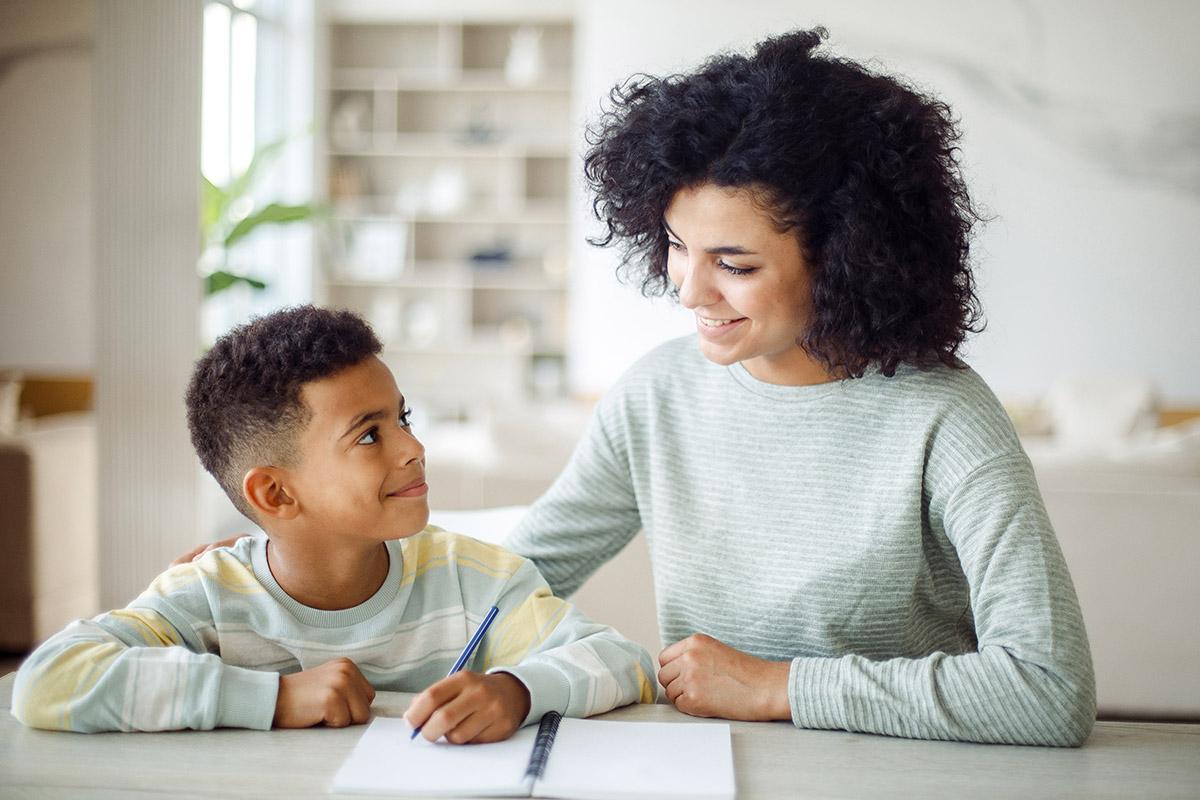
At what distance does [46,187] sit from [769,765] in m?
5.37

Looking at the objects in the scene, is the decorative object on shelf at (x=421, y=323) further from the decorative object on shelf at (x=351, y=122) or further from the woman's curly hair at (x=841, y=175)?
the woman's curly hair at (x=841, y=175)

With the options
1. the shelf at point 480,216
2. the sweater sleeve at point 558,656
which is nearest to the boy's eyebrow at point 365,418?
the sweater sleeve at point 558,656

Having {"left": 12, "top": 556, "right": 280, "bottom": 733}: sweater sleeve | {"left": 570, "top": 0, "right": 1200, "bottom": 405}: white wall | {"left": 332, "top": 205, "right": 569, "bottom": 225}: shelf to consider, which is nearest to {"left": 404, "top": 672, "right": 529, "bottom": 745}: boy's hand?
{"left": 12, "top": 556, "right": 280, "bottom": 733}: sweater sleeve

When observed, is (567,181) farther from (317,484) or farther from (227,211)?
(317,484)

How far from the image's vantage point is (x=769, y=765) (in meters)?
0.98

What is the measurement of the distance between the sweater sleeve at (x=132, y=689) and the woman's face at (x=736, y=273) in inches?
22.6

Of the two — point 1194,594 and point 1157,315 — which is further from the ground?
point 1157,315

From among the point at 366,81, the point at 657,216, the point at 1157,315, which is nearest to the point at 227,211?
the point at 366,81

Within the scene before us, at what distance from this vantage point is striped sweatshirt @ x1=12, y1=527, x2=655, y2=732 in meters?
1.02

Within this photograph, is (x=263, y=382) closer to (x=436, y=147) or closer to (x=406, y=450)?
(x=406, y=450)

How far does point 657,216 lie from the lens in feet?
4.58

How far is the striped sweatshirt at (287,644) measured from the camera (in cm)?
102

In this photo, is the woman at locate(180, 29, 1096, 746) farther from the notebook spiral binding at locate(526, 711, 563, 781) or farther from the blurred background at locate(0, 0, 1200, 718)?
the blurred background at locate(0, 0, 1200, 718)

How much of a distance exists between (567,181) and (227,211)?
296cm
